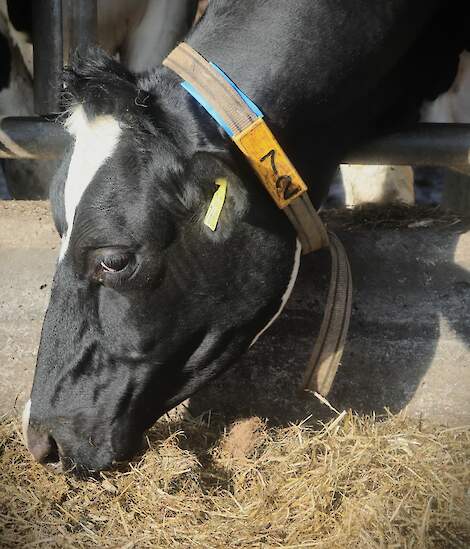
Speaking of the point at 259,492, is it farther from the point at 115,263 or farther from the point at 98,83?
the point at 98,83

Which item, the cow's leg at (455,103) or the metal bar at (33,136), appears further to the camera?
the cow's leg at (455,103)

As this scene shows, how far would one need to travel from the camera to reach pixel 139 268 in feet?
6.12

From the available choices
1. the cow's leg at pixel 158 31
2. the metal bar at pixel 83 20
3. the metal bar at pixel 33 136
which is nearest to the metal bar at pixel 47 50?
the metal bar at pixel 83 20

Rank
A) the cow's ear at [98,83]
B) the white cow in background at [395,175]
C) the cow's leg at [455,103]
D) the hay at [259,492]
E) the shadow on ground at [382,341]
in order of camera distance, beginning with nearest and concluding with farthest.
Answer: the cow's ear at [98,83] < the hay at [259,492] < the shadow on ground at [382,341] < the cow's leg at [455,103] < the white cow in background at [395,175]

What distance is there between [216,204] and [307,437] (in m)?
0.77

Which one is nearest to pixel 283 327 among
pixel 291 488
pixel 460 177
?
pixel 291 488

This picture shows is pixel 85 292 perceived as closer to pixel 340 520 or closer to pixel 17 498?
pixel 17 498

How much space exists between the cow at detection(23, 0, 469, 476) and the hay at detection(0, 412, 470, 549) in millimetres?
102

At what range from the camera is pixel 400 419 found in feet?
7.77

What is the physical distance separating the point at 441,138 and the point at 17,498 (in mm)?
1583

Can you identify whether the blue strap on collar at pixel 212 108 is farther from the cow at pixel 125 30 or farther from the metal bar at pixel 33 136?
the cow at pixel 125 30

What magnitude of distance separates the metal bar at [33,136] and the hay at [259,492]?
84 centimetres

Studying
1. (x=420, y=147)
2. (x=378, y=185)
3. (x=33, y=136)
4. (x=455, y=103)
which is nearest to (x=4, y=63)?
(x=33, y=136)

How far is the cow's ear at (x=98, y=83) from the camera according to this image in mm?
1814
